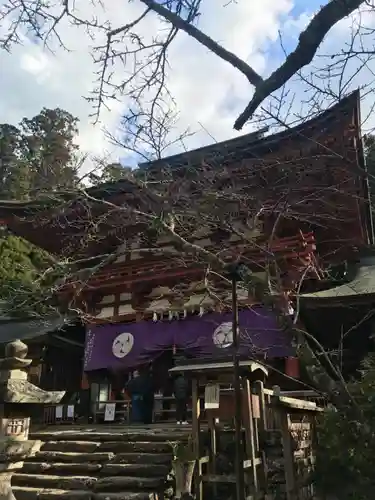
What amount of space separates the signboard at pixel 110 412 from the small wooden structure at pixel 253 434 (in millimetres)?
5042

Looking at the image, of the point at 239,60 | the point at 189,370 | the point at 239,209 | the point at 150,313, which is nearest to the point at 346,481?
the point at 189,370

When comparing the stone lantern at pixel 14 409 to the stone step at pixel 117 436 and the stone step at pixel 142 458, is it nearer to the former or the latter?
the stone step at pixel 142 458

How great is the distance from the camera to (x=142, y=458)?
23.5 feet

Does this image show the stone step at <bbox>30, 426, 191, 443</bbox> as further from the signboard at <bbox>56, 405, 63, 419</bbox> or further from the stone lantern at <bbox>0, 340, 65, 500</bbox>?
the signboard at <bbox>56, 405, 63, 419</bbox>

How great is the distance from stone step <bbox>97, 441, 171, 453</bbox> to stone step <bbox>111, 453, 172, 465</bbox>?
0.16 meters

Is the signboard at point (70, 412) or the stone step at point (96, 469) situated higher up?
the signboard at point (70, 412)

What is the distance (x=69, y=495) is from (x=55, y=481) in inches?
21.6

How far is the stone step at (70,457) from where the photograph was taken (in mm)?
7518

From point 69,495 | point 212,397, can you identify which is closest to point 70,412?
point 69,495

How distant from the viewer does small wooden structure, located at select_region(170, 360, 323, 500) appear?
6070mm

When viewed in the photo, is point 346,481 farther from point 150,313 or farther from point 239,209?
point 150,313

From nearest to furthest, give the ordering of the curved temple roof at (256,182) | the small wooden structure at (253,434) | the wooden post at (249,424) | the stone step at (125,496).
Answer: the curved temple roof at (256,182) < the small wooden structure at (253,434) < the stone step at (125,496) < the wooden post at (249,424)

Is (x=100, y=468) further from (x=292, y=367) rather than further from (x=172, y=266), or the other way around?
(x=172, y=266)

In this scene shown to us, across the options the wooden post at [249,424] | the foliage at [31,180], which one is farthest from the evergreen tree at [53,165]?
the wooden post at [249,424]
